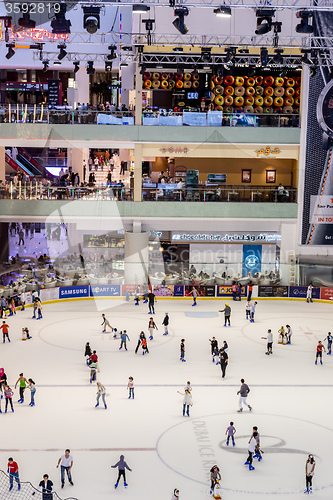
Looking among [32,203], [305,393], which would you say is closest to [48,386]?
[305,393]

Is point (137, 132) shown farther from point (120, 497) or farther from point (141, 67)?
point (120, 497)

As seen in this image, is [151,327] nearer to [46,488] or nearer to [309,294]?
[309,294]

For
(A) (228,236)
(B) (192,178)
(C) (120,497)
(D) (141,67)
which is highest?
(D) (141,67)

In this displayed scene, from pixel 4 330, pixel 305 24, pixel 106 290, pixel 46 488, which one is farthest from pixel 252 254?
pixel 46 488

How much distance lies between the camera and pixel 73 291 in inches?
1537

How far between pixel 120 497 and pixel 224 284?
2521 centimetres

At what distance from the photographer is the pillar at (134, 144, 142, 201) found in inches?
1613

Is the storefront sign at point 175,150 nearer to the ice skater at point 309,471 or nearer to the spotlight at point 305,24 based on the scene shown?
the spotlight at point 305,24

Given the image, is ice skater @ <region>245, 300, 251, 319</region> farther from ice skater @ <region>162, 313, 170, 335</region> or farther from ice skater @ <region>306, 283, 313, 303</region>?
ice skater @ <region>306, 283, 313, 303</region>

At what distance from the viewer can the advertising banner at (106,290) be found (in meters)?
39.0

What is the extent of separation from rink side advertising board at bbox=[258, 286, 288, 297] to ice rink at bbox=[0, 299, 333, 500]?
5.31m

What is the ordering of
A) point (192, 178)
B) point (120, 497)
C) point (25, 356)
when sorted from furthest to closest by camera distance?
1. point (192, 178)
2. point (25, 356)
3. point (120, 497)

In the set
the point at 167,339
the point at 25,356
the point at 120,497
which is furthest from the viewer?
the point at 167,339

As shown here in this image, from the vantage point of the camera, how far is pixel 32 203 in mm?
40094
